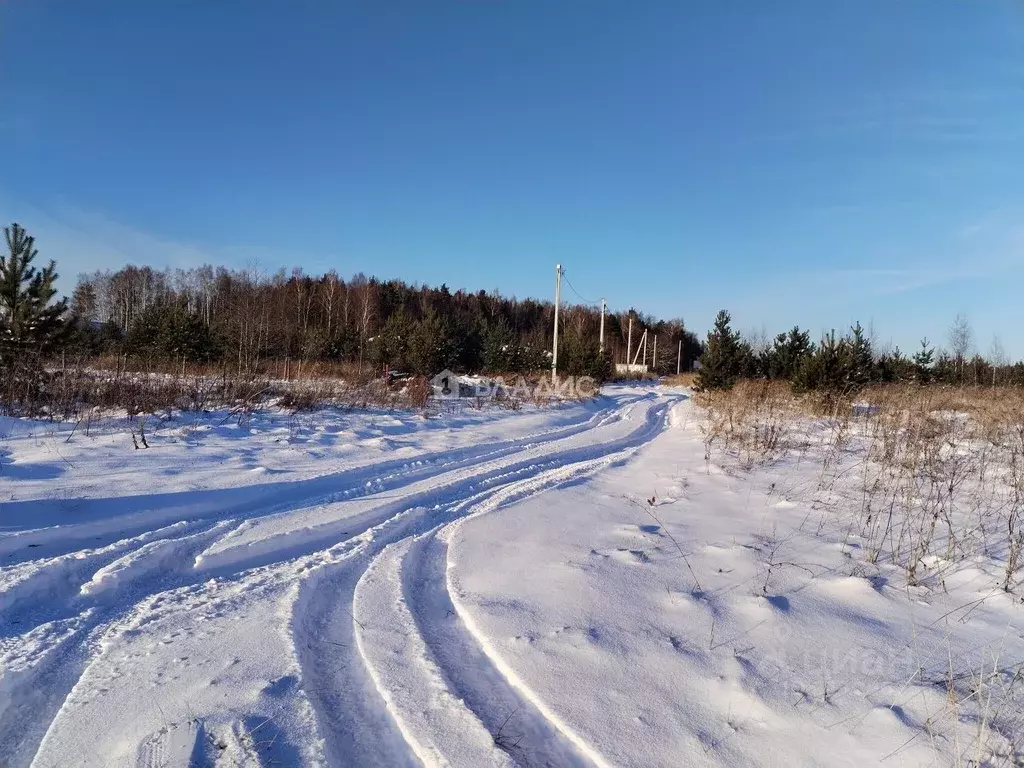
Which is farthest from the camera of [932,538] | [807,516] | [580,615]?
[807,516]

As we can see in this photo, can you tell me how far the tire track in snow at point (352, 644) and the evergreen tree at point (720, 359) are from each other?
17.1m

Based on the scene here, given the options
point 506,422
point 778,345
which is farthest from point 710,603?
point 778,345

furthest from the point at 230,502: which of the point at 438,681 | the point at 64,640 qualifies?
the point at 438,681

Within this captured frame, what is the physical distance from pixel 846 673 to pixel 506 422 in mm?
10374

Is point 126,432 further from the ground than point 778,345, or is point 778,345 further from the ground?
point 778,345

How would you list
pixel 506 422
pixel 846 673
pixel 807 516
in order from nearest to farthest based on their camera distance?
1. pixel 846 673
2. pixel 807 516
3. pixel 506 422

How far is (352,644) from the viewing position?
2689 millimetres

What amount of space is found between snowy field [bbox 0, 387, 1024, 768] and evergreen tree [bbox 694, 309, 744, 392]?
1660 centimetres

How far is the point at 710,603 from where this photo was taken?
3.10 meters

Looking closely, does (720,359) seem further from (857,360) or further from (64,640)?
(64,640)

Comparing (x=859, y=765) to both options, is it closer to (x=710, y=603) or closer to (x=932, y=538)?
(x=710, y=603)

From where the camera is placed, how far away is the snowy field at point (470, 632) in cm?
198

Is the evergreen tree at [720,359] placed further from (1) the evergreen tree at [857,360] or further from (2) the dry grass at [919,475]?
(2) the dry grass at [919,475]

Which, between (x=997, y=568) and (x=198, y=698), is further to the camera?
(x=997, y=568)
